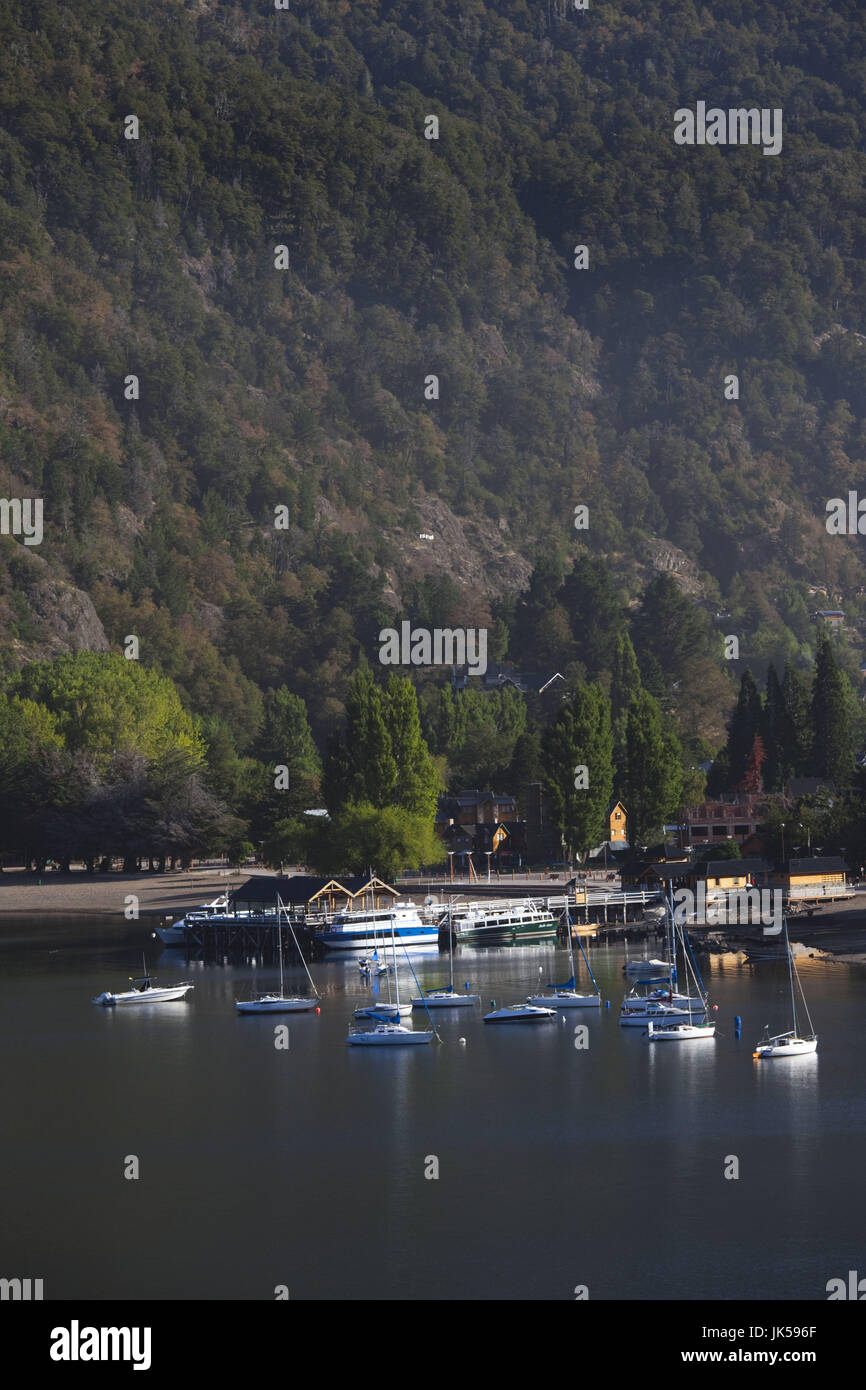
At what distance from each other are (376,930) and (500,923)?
9.37 metres

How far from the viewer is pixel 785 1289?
50.3 m

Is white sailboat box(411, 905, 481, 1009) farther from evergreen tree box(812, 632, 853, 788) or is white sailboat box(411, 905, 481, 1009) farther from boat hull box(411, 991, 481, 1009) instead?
evergreen tree box(812, 632, 853, 788)

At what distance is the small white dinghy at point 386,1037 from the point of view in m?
84.4

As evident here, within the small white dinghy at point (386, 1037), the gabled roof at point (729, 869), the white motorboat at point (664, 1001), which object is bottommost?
the small white dinghy at point (386, 1037)

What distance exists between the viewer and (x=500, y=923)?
408 feet

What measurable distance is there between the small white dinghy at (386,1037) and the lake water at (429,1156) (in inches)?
28.9

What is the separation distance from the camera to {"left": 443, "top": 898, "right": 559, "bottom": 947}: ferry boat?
123312 mm

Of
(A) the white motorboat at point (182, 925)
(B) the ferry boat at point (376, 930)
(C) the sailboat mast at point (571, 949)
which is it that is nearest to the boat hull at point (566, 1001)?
(C) the sailboat mast at point (571, 949)

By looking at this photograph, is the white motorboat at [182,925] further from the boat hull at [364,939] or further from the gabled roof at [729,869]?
the gabled roof at [729,869]

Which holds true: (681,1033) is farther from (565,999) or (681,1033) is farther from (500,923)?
(500,923)

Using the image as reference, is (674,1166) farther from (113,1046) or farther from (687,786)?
→ (687,786)

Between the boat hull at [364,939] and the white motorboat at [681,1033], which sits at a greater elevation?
the boat hull at [364,939]
